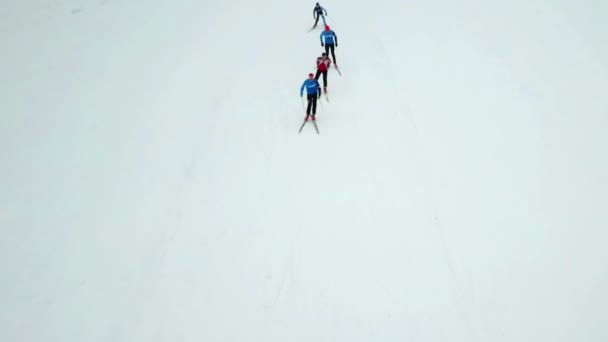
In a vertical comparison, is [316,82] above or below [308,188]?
above

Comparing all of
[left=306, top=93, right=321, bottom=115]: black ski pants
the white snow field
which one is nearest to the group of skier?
[left=306, top=93, right=321, bottom=115]: black ski pants

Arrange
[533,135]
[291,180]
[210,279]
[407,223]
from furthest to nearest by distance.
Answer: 1. [533,135]
2. [291,180]
3. [407,223]
4. [210,279]

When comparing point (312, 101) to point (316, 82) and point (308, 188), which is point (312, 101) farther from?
point (308, 188)

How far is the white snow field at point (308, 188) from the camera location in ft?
22.8

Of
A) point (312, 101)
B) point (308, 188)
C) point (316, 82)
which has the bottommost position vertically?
point (308, 188)

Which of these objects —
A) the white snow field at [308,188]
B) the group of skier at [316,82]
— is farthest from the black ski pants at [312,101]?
the white snow field at [308,188]

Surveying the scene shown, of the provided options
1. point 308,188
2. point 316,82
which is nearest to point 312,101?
point 316,82

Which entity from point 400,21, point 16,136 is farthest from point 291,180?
point 400,21

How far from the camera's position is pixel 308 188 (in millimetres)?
9258

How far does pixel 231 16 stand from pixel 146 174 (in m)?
Result: 10.8

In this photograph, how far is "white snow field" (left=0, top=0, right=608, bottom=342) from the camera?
6.95m

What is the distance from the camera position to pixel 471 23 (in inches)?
647

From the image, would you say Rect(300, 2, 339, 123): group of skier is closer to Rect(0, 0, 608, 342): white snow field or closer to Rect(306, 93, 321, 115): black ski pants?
Rect(306, 93, 321, 115): black ski pants

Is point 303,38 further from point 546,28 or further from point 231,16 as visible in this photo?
point 546,28
